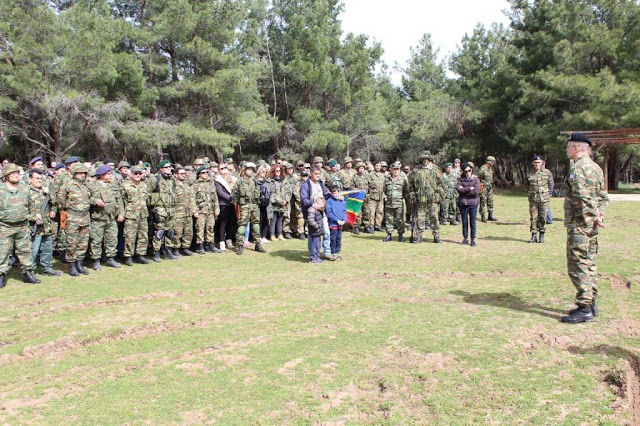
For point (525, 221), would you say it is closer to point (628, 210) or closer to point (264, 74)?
point (628, 210)

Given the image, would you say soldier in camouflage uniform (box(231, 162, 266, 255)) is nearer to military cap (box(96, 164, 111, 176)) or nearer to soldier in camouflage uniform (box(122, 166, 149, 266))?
soldier in camouflage uniform (box(122, 166, 149, 266))

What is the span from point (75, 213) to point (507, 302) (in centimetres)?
653

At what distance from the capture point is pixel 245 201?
31.7 feet

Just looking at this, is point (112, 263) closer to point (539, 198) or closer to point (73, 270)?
point (73, 270)

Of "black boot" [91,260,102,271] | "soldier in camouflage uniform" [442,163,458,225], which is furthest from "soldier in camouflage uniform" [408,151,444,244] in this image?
"black boot" [91,260,102,271]

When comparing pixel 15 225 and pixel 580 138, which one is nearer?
pixel 580 138

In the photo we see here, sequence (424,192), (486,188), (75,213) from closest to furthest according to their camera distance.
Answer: (75,213) < (424,192) < (486,188)

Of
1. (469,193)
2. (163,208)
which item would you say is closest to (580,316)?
(469,193)

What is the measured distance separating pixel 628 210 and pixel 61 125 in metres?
20.2

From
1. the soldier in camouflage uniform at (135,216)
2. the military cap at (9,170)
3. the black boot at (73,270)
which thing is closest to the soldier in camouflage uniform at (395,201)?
the soldier in camouflage uniform at (135,216)

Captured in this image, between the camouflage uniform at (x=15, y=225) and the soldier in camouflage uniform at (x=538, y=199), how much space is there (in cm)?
950

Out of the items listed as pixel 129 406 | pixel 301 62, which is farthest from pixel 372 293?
pixel 301 62

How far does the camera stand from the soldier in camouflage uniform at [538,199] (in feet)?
33.6

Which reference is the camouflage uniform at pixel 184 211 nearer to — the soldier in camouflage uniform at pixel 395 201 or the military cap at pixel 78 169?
the military cap at pixel 78 169
